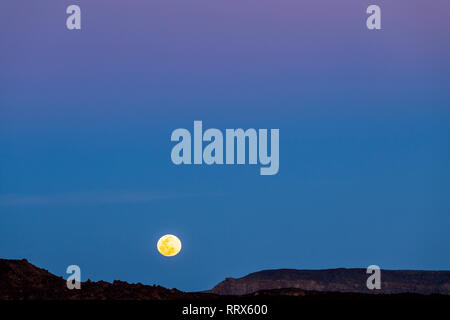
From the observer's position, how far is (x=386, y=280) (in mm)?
120562

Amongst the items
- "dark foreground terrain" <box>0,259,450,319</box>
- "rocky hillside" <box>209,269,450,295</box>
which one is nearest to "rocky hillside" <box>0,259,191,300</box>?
"dark foreground terrain" <box>0,259,450,319</box>

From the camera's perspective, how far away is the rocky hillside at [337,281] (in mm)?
117562

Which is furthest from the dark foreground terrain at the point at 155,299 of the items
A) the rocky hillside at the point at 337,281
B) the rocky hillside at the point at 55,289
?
the rocky hillside at the point at 337,281

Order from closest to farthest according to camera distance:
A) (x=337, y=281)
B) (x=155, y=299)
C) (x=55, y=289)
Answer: (x=155, y=299) < (x=55, y=289) < (x=337, y=281)

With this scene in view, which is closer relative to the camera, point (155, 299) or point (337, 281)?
point (155, 299)

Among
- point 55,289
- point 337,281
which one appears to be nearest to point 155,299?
point 55,289

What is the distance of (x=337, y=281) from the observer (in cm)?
12088

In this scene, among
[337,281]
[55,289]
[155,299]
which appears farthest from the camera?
[337,281]

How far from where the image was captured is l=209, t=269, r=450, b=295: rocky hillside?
117562 millimetres

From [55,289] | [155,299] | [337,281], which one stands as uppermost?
[55,289]

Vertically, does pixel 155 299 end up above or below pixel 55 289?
below

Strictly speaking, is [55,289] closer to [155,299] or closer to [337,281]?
[155,299]

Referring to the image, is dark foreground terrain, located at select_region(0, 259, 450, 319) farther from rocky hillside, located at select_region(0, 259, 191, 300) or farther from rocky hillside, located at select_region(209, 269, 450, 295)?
rocky hillside, located at select_region(209, 269, 450, 295)

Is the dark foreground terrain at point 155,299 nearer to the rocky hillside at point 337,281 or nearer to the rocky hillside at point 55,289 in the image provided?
the rocky hillside at point 55,289
